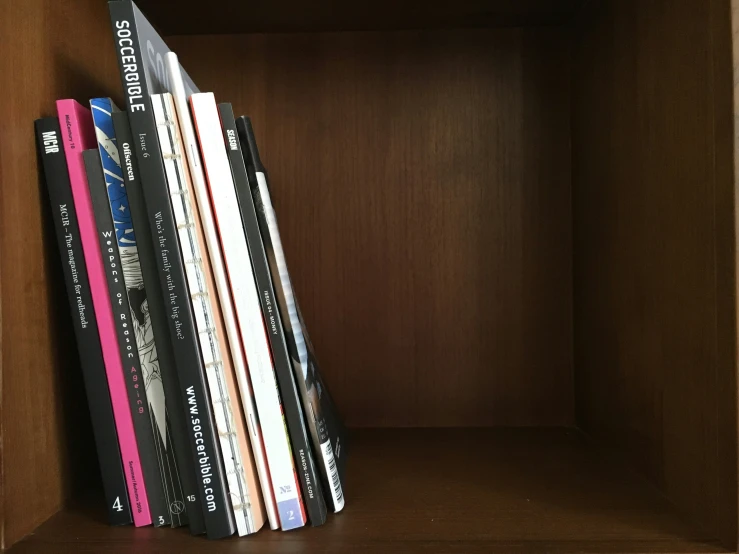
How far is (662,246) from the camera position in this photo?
594 millimetres

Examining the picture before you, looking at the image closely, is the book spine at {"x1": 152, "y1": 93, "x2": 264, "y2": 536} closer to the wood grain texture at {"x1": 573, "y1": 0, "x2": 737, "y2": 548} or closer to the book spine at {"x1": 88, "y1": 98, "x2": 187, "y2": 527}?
the book spine at {"x1": 88, "y1": 98, "x2": 187, "y2": 527}

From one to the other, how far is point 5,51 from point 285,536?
0.46 meters

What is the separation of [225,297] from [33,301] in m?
0.17

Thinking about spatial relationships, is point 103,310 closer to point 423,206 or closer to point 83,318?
point 83,318

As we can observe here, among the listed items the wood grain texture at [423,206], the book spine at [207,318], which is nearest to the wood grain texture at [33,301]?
the book spine at [207,318]

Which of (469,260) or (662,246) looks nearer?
(662,246)

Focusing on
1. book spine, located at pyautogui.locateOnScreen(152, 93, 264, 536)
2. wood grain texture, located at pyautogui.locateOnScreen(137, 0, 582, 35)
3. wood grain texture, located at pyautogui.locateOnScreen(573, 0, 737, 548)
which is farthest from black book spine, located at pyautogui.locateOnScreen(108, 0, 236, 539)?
wood grain texture, located at pyautogui.locateOnScreen(573, 0, 737, 548)

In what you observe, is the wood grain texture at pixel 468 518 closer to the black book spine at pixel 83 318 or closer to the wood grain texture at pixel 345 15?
the black book spine at pixel 83 318

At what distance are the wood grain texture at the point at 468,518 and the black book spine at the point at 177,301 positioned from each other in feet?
0.14

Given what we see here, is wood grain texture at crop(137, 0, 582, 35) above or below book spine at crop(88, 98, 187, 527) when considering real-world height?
above

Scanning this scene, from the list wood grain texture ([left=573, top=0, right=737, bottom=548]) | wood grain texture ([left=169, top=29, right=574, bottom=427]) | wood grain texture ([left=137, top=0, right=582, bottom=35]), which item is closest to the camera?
wood grain texture ([left=573, top=0, right=737, bottom=548])

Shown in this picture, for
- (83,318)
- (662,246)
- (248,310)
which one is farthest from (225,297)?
(662,246)

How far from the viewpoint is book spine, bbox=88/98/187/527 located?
56 centimetres

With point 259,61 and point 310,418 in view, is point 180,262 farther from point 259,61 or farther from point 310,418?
point 259,61
